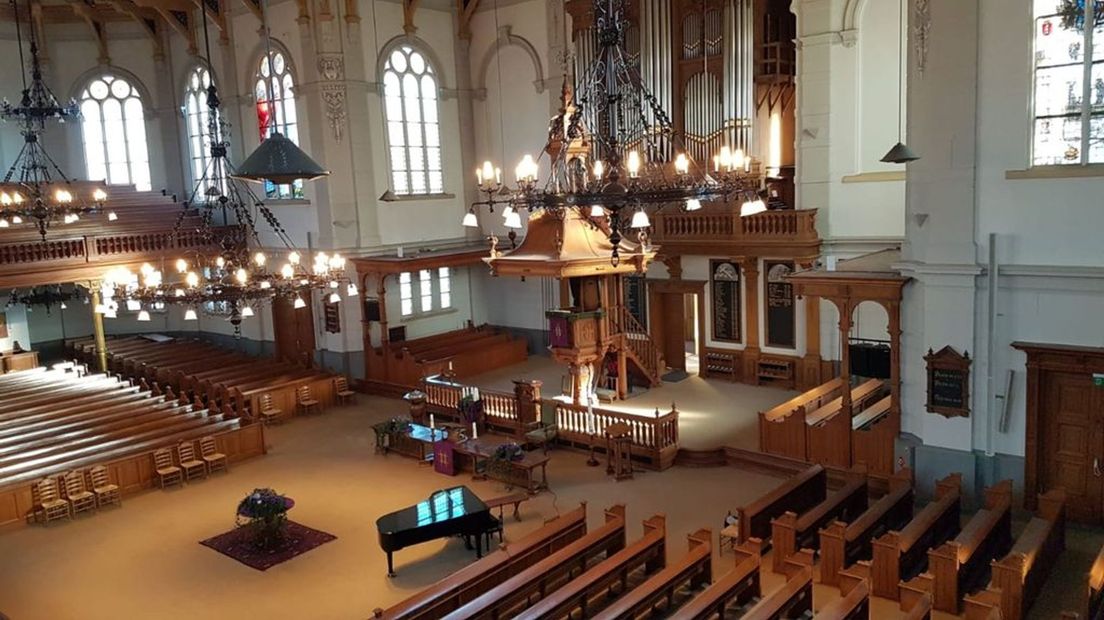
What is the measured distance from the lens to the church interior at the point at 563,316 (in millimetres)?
10281

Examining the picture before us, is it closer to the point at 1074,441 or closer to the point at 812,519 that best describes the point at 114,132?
the point at 812,519

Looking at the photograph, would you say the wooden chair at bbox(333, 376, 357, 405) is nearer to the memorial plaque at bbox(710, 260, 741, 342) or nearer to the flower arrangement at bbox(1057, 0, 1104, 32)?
A: the memorial plaque at bbox(710, 260, 741, 342)

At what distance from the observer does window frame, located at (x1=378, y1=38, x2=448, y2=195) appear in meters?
21.4

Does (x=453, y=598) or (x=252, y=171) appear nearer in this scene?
(x=252, y=171)

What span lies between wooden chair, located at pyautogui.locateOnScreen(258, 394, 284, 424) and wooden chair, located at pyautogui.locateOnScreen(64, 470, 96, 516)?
492 cm

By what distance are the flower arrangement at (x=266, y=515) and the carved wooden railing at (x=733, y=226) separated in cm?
1038

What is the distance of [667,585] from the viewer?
926 centimetres

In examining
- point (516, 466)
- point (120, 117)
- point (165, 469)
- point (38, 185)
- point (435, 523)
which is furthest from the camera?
point (120, 117)

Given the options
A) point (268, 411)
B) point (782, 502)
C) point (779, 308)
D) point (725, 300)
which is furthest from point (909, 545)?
point (268, 411)

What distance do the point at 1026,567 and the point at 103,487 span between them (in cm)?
1329

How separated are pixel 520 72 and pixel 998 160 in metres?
13.3

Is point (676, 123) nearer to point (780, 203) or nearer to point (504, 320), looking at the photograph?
point (780, 203)

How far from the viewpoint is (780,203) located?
1853 cm

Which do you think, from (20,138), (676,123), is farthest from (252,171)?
(20,138)
